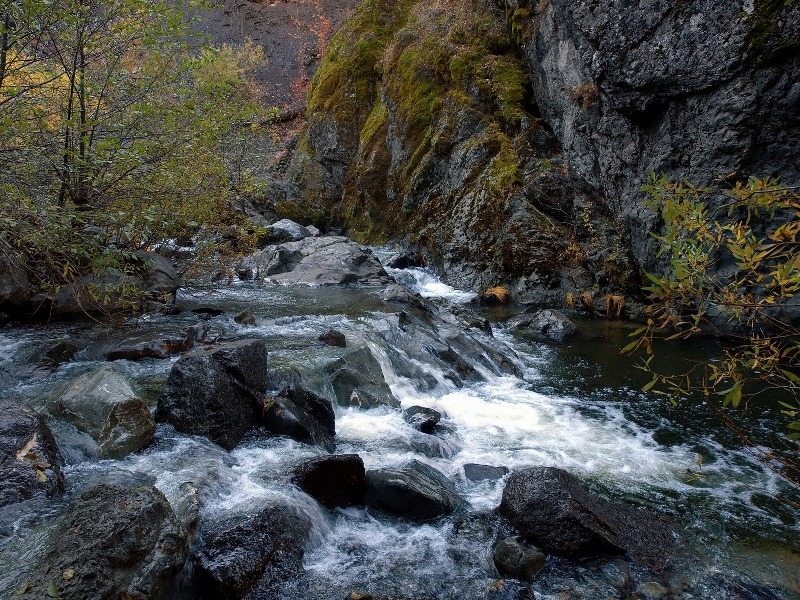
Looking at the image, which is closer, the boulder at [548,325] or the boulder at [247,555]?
the boulder at [247,555]

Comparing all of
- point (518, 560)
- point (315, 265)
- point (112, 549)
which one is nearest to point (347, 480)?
point (518, 560)

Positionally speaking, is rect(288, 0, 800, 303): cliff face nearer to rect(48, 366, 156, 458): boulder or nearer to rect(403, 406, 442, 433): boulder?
rect(403, 406, 442, 433): boulder

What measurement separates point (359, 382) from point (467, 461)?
7.84ft

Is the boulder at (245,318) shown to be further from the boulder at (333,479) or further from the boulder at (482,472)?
the boulder at (482,472)

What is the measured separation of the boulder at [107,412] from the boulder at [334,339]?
12.3 feet

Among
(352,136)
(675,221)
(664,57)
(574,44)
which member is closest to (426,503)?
(675,221)

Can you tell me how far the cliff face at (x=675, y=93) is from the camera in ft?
33.3

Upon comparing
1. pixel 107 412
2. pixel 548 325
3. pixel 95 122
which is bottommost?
pixel 548 325

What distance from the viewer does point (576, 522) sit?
5.04 meters

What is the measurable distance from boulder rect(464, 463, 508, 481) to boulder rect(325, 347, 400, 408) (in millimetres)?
2068

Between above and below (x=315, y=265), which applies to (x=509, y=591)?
above

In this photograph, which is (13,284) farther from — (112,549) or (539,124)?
(539,124)

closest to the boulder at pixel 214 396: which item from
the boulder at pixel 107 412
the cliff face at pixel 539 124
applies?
the boulder at pixel 107 412

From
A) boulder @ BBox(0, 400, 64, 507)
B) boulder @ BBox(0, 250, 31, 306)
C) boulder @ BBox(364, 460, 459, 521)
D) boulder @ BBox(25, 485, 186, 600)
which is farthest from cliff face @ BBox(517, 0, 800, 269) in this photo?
boulder @ BBox(0, 250, 31, 306)
